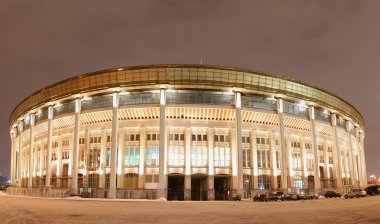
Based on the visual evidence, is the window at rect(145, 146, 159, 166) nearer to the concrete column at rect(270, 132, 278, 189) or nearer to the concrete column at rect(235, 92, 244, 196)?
the concrete column at rect(235, 92, 244, 196)

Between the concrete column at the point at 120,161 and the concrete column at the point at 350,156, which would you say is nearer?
the concrete column at the point at 120,161

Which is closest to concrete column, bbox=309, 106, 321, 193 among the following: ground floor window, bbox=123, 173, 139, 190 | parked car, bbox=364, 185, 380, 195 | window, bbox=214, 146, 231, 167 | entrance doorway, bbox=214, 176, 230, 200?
parked car, bbox=364, 185, 380, 195

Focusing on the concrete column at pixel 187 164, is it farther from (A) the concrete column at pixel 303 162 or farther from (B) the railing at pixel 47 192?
(A) the concrete column at pixel 303 162

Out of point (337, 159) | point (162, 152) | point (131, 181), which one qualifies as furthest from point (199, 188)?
point (337, 159)

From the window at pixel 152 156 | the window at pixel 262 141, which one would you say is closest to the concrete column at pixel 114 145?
the window at pixel 152 156

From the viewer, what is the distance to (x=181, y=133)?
6225 centimetres

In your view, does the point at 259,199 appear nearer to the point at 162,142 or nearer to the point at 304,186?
the point at 162,142

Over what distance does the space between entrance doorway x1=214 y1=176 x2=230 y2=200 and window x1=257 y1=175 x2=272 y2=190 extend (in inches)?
224

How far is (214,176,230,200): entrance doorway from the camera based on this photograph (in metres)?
62.5

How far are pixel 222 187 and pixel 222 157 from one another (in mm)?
5735

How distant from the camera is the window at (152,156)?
200 feet

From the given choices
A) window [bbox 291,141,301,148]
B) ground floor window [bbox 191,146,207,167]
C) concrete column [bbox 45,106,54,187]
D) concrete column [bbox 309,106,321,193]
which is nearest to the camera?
ground floor window [bbox 191,146,207,167]

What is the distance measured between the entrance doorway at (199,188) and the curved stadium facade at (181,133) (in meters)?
0.18

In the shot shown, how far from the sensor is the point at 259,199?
5091 cm
